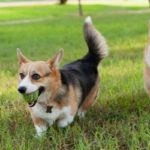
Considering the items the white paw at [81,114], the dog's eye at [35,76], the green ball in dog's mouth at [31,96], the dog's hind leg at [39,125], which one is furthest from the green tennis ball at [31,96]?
the white paw at [81,114]

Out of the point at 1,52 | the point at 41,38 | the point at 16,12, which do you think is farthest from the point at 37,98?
the point at 16,12

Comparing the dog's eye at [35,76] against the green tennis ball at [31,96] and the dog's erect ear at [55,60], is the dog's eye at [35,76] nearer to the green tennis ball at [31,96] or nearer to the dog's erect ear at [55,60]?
the green tennis ball at [31,96]

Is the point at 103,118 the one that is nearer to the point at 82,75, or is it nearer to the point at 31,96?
the point at 82,75

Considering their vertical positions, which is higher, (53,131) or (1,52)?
(53,131)

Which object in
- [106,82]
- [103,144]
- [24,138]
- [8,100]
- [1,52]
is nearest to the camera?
[103,144]

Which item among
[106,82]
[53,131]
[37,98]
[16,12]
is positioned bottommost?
[16,12]

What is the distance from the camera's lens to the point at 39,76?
4.67 meters

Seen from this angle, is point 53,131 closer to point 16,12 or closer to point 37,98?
point 37,98

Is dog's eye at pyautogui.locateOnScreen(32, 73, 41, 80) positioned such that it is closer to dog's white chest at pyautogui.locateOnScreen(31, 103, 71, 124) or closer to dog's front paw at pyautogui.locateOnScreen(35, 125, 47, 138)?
dog's white chest at pyautogui.locateOnScreen(31, 103, 71, 124)

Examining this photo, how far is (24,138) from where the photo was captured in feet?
15.5

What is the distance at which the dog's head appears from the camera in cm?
455

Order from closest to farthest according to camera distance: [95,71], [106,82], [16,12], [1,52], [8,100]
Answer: [95,71] → [8,100] → [106,82] → [1,52] → [16,12]

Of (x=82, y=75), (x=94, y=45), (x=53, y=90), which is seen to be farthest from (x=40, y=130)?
(x=94, y=45)

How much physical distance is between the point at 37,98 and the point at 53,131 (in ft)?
1.22
